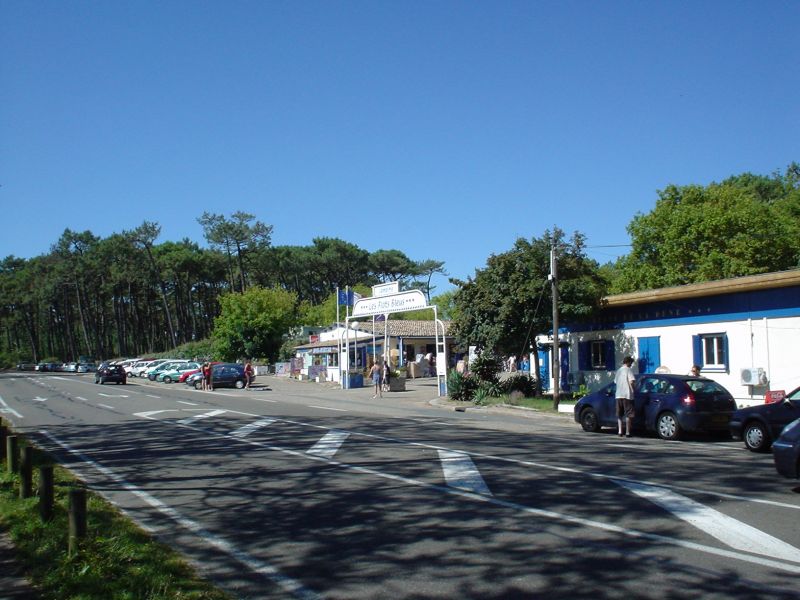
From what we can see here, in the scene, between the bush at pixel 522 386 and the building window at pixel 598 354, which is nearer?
the building window at pixel 598 354

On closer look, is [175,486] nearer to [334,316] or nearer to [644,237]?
[644,237]

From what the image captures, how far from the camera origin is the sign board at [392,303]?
3597 cm

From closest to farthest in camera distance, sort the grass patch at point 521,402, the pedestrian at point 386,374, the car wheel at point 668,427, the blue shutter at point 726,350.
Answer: the car wheel at point 668,427 < the blue shutter at point 726,350 < the grass patch at point 521,402 < the pedestrian at point 386,374

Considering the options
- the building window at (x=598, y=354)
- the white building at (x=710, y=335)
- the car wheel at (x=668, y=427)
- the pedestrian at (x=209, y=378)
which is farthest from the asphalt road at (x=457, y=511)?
the pedestrian at (x=209, y=378)

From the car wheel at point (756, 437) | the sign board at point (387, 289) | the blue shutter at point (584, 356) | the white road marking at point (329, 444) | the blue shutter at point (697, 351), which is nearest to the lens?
the white road marking at point (329, 444)

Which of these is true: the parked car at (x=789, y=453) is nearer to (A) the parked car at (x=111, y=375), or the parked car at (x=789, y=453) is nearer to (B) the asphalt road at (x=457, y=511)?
(B) the asphalt road at (x=457, y=511)

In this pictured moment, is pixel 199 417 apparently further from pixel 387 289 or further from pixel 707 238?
pixel 707 238

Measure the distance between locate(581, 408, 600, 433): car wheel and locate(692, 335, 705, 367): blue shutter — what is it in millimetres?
7159

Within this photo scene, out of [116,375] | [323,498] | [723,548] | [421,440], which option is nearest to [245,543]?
[323,498]

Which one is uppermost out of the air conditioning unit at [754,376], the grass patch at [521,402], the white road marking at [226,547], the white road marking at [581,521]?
the air conditioning unit at [754,376]

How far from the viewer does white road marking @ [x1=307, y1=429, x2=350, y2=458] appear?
13.4m

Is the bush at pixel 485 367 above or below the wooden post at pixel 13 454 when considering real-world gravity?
above

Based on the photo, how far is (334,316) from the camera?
86938 millimetres

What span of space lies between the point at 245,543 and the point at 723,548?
4535mm
